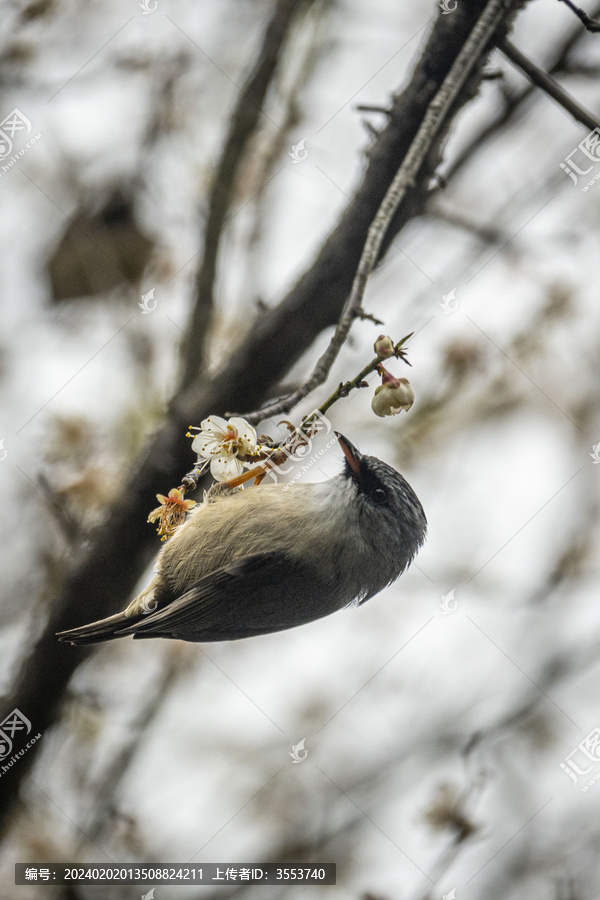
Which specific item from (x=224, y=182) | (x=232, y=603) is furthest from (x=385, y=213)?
(x=224, y=182)

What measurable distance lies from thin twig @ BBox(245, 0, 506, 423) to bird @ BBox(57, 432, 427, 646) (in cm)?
65

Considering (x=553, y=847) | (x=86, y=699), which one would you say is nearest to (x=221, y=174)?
(x=86, y=699)

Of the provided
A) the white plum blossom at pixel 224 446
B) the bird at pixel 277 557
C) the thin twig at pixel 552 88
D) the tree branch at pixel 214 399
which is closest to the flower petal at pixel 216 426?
the white plum blossom at pixel 224 446

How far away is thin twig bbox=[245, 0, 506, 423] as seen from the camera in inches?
74.5

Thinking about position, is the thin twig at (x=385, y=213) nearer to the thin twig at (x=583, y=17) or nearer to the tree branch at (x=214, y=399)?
the thin twig at (x=583, y=17)

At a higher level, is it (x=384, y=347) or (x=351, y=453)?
(x=384, y=347)

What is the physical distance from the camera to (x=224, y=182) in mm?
3971

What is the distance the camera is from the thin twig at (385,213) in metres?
1.89

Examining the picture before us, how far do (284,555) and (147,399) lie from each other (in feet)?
9.03

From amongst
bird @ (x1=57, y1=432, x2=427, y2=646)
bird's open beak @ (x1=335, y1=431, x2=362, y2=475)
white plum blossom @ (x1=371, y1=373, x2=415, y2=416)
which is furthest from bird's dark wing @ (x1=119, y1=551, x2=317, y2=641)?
white plum blossom @ (x1=371, y1=373, x2=415, y2=416)

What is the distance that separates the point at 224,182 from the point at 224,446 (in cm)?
238

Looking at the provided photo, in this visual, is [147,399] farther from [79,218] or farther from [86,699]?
[86,699]

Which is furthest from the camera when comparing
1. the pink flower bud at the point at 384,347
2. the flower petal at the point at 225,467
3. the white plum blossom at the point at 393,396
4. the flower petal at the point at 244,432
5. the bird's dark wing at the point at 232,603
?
the bird's dark wing at the point at 232,603

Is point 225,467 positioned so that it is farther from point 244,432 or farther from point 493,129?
point 493,129
